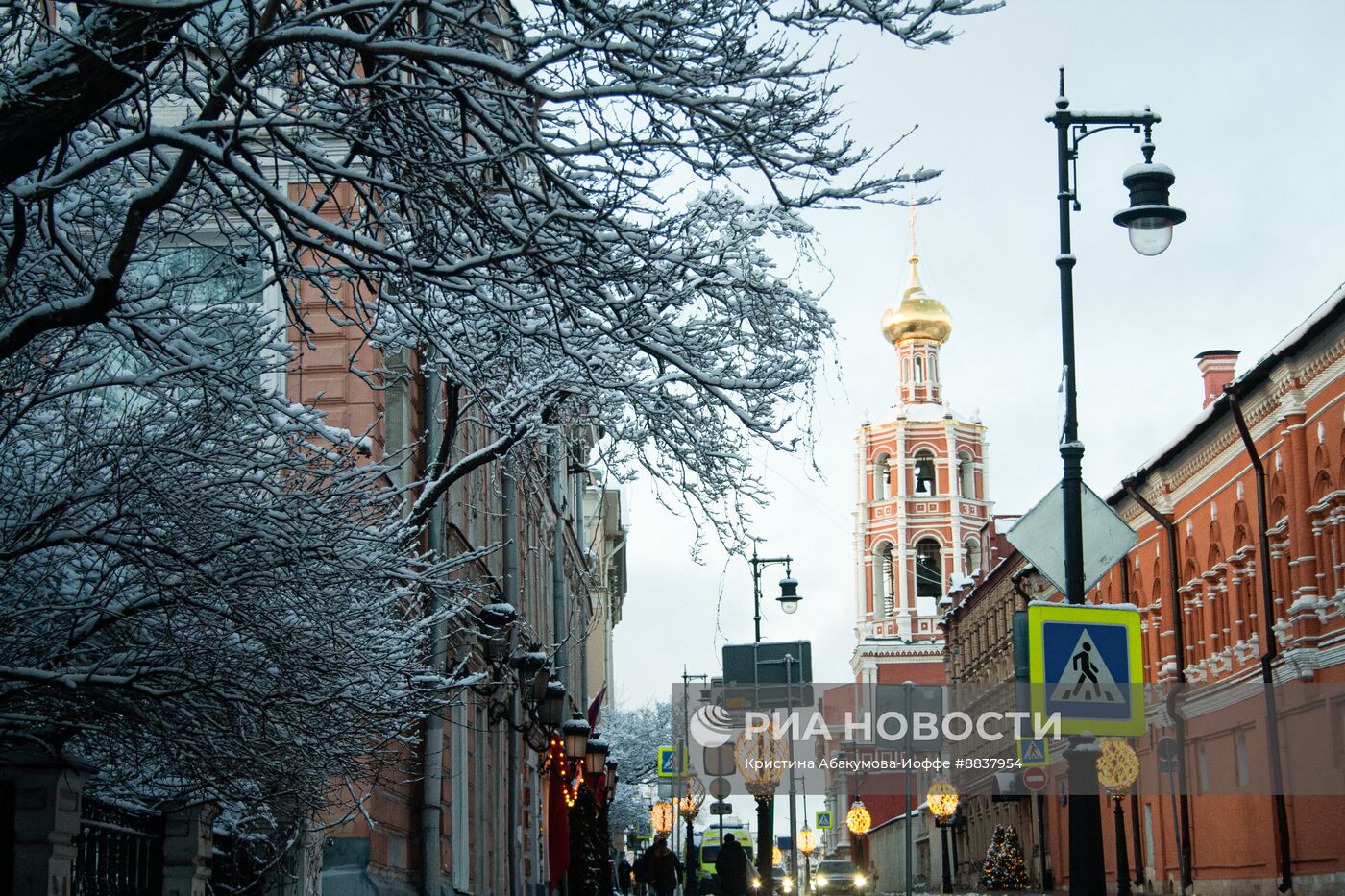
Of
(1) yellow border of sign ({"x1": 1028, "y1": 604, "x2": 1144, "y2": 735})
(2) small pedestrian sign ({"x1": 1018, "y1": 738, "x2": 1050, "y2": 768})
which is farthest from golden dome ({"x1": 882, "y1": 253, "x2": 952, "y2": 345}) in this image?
(1) yellow border of sign ({"x1": 1028, "y1": 604, "x2": 1144, "y2": 735})

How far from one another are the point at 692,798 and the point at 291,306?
53379 millimetres

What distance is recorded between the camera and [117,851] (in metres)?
10.2

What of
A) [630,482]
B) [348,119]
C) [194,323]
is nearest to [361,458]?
[630,482]

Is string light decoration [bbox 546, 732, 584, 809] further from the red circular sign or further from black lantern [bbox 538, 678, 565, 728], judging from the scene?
the red circular sign

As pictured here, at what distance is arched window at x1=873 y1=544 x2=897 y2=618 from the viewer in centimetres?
11212

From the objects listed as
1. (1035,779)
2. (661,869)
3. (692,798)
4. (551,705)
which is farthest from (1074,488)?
(692,798)

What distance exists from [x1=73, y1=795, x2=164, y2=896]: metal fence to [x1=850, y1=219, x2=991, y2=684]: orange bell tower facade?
97454 millimetres

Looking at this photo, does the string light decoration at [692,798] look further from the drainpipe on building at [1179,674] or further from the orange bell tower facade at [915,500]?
the orange bell tower facade at [915,500]

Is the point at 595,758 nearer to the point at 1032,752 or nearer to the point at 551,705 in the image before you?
the point at 551,705

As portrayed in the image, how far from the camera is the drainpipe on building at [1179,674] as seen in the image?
40812mm

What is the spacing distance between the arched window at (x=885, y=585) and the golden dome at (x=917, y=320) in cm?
1362

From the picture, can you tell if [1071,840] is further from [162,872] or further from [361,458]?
[361,458]

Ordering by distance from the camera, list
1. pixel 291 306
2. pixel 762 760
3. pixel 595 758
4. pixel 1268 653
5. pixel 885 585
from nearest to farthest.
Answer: pixel 291 306
pixel 595 758
pixel 762 760
pixel 1268 653
pixel 885 585

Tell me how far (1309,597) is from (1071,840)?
22.9 metres
